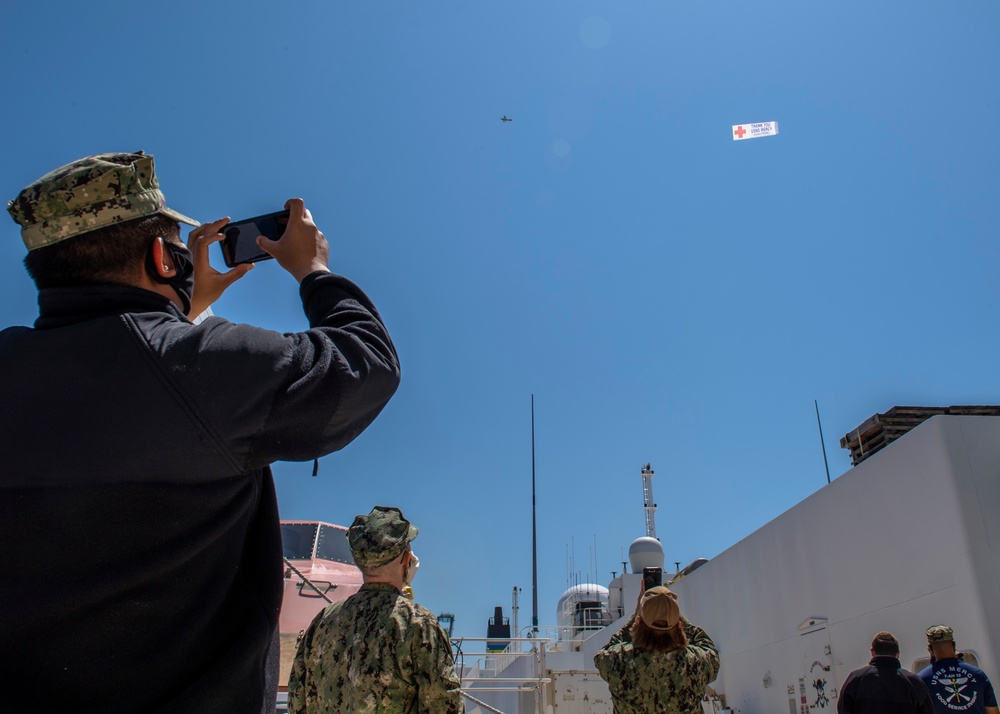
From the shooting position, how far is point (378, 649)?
127 inches

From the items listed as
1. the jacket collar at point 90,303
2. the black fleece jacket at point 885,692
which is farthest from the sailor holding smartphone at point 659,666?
the jacket collar at point 90,303

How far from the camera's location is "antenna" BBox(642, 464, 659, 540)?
28156 millimetres

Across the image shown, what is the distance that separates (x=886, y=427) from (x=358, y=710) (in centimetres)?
805

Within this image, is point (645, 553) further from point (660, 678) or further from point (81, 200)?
point (81, 200)

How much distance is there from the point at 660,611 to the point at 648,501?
976 inches

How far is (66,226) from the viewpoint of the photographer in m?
1.23

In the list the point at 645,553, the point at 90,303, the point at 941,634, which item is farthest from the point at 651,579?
the point at 645,553

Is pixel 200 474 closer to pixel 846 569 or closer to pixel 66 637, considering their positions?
pixel 66 637

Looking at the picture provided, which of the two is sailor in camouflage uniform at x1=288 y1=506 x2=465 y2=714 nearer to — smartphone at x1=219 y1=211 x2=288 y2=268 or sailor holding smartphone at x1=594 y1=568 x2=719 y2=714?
sailor holding smartphone at x1=594 y1=568 x2=719 y2=714

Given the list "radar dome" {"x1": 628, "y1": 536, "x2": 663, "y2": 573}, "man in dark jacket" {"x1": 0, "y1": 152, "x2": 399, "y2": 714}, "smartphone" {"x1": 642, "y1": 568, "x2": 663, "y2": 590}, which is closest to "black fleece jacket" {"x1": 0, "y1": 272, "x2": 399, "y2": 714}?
"man in dark jacket" {"x1": 0, "y1": 152, "x2": 399, "y2": 714}

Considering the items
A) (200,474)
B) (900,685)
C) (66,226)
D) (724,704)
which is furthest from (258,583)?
(724,704)

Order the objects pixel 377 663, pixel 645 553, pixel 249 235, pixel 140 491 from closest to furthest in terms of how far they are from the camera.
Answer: pixel 140 491, pixel 249 235, pixel 377 663, pixel 645 553

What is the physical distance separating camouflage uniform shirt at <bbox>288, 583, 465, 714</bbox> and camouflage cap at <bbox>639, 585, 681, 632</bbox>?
6.25 feet

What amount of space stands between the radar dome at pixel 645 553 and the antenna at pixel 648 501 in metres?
2.69
